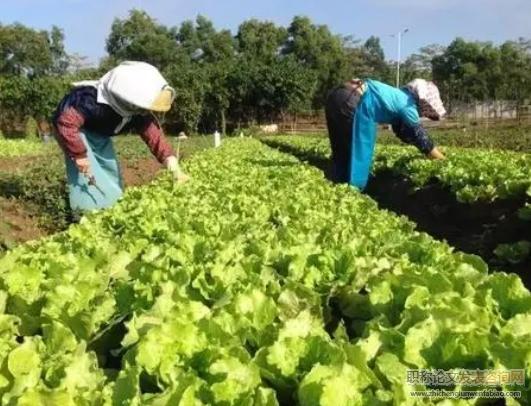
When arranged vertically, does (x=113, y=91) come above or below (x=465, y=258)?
above

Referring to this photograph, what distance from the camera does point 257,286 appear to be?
101 inches

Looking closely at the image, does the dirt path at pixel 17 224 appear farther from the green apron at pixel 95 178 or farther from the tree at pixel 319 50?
the tree at pixel 319 50

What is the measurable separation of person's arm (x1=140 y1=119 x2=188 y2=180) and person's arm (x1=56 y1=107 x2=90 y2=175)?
2.17 feet

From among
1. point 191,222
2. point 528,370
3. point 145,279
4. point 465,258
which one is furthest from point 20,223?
point 528,370

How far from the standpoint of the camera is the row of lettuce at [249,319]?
70.8 inches

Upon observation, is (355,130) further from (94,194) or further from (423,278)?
(423,278)

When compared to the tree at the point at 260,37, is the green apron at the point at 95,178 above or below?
below

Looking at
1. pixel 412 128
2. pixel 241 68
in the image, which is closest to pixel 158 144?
pixel 412 128

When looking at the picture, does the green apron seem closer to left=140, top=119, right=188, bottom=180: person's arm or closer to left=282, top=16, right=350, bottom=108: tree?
left=140, top=119, right=188, bottom=180: person's arm

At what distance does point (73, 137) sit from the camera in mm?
5914

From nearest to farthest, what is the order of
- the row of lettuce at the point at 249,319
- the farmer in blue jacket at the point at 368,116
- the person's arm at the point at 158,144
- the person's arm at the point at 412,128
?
the row of lettuce at the point at 249,319
the person's arm at the point at 158,144
the person's arm at the point at 412,128
the farmer in blue jacket at the point at 368,116

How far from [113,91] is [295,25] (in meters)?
75.3

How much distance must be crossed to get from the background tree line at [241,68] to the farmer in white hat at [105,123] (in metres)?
41.3

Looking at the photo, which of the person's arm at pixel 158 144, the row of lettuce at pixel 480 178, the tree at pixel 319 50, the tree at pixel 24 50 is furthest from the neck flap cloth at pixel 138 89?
the tree at pixel 24 50
